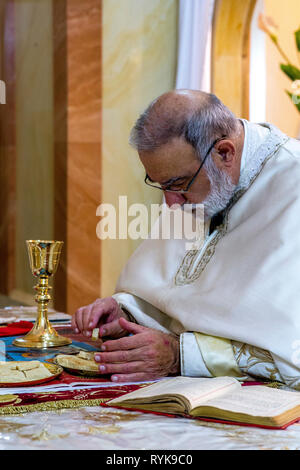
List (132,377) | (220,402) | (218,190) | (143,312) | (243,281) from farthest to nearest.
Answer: (143,312) → (218,190) → (243,281) → (132,377) → (220,402)

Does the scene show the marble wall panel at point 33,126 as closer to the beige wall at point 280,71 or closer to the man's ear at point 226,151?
the beige wall at point 280,71

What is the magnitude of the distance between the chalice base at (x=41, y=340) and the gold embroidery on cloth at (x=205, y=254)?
55cm

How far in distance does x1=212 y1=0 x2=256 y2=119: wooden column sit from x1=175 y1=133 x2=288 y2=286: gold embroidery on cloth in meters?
3.80

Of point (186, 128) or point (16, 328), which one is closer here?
point (186, 128)

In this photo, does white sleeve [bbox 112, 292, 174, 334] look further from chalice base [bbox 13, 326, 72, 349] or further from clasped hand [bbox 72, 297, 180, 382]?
clasped hand [bbox 72, 297, 180, 382]

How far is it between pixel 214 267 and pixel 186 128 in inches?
23.2

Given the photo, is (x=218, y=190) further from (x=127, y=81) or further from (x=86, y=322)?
(x=127, y=81)

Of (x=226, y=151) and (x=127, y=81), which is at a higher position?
(x=127, y=81)

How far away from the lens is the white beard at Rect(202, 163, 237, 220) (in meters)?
2.78

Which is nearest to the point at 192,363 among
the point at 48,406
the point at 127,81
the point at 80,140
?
the point at 48,406

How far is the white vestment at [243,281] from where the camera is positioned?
2207 mm

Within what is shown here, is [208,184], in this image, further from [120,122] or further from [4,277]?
[4,277]

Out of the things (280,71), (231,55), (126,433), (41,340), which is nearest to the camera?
(126,433)

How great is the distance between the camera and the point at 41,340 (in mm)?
2699
